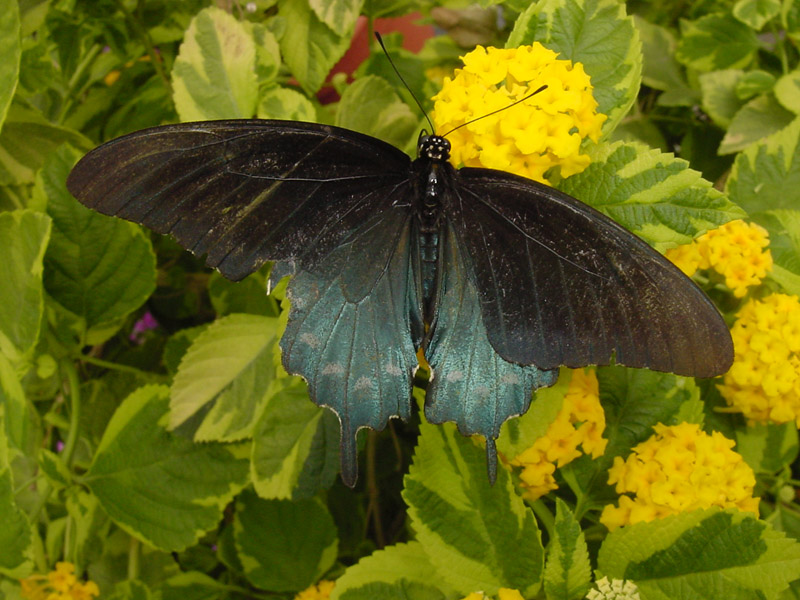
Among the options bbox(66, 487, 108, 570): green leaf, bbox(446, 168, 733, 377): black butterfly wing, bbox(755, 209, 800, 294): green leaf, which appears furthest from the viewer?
bbox(66, 487, 108, 570): green leaf

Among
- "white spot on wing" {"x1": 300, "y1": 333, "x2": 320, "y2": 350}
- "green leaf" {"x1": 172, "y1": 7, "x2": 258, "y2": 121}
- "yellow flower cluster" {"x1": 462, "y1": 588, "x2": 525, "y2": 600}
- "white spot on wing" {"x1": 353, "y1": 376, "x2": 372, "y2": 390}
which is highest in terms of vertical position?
"green leaf" {"x1": 172, "y1": 7, "x2": 258, "y2": 121}

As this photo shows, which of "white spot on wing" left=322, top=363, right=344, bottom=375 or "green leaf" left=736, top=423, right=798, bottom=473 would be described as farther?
"green leaf" left=736, top=423, right=798, bottom=473

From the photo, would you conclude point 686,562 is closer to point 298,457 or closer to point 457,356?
point 457,356

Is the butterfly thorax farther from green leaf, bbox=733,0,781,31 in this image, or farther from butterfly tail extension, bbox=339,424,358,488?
green leaf, bbox=733,0,781,31

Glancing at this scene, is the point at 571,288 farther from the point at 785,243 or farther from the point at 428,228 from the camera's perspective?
the point at 785,243

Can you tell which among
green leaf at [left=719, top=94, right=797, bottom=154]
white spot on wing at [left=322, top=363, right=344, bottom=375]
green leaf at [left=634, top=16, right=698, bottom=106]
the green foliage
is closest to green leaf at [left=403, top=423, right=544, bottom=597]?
the green foliage

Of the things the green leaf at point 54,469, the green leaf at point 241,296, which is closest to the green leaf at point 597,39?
the green leaf at point 241,296

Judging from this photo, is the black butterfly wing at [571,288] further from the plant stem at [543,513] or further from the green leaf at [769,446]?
the green leaf at [769,446]

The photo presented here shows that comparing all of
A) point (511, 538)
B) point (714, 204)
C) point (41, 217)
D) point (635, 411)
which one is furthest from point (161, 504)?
point (714, 204)
